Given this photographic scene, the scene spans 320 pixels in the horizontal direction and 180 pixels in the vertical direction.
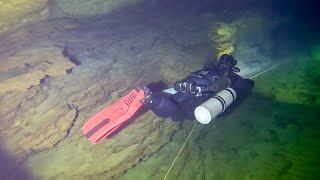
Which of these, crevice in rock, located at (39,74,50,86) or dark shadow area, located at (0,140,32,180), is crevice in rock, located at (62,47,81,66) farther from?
dark shadow area, located at (0,140,32,180)

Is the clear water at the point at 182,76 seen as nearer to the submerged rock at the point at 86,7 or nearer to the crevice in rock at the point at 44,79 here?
the crevice in rock at the point at 44,79

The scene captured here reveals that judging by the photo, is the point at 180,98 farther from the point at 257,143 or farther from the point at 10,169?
the point at 10,169

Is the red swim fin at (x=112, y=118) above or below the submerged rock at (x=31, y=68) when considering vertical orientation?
below

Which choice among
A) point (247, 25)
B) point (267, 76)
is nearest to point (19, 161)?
point (267, 76)

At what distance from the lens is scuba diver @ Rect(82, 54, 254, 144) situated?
4.78m

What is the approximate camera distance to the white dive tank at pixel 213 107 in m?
4.30

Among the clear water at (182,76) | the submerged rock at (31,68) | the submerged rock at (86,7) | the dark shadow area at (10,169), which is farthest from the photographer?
the submerged rock at (86,7)

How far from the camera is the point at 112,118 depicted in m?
5.12

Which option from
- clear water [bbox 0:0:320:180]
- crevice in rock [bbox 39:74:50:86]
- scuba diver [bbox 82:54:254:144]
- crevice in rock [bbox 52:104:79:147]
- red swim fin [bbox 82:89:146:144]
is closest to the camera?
clear water [bbox 0:0:320:180]

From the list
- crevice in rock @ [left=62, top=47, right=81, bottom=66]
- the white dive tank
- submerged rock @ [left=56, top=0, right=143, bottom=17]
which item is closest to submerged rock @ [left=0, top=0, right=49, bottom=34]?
submerged rock @ [left=56, top=0, right=143, bottom=17]

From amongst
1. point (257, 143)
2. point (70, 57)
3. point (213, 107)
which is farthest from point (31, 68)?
point (257, 143)

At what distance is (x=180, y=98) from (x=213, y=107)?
733 mm

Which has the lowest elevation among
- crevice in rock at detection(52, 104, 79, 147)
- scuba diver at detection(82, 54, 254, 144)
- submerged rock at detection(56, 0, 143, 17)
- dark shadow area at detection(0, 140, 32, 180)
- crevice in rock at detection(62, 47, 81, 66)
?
dark shadow area at detection(0, 140, 32, 180)

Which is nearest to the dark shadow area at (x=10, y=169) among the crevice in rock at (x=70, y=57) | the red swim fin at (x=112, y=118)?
the red swim fin at (x=112, y=118)
